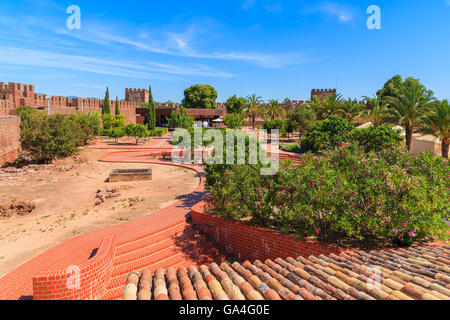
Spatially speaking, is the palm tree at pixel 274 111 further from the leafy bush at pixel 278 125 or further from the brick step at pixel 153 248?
the brick step at pixel 153 248

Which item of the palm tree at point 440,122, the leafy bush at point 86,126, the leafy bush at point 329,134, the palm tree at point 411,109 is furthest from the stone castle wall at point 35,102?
the palm tree at point 440,122

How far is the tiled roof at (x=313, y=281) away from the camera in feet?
13.3

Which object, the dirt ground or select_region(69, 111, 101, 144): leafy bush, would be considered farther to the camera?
select_region(69, 111, 101, 144): leafy bush

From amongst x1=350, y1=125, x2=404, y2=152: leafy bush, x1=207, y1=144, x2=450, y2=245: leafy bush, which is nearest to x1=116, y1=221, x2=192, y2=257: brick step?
x1=207, y1=144, x2=450, y2=245: leafy bush

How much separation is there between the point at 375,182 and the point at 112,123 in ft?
129

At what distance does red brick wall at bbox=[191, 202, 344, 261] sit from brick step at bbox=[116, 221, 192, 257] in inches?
25.8

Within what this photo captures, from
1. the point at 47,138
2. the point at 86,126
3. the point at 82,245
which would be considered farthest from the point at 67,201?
the point at 86,126

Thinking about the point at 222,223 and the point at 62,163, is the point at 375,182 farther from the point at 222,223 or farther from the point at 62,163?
the point at 62,163

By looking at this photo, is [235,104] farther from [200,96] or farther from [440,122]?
[440,122]

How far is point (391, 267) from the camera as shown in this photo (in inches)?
202

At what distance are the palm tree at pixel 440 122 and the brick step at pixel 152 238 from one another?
1826 centimetres

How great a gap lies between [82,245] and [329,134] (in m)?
22.0

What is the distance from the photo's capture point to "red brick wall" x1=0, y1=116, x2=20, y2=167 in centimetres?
2108

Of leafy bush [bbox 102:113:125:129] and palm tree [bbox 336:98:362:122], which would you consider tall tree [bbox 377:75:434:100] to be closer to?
palm tree [bbox 336:98:362:122]
